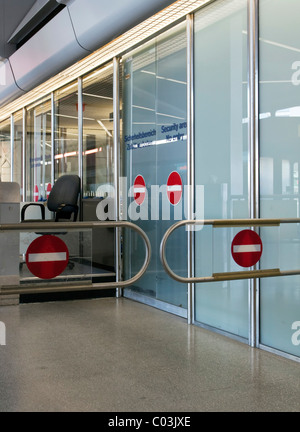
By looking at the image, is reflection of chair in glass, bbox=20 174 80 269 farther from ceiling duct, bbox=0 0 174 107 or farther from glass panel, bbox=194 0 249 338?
glass panel, bbox=194 0 249 338

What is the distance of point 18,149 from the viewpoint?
11445 millimetres

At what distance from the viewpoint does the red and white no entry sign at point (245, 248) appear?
3.43 m

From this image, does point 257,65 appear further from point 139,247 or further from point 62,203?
point 62,203

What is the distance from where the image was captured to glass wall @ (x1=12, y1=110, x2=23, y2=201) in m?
11.2

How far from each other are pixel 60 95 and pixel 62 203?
288 centimetres

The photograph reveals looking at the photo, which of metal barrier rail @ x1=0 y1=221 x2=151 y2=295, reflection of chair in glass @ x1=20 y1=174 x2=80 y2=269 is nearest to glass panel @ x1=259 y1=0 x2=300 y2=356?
metal barrier rail @ x1=0 y1=221 x2=151 y2=295

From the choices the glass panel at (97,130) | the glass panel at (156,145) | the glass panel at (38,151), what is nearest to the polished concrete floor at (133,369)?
the glass panel at (156,145)

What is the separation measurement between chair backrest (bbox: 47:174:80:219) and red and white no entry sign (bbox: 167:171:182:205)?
1.40m

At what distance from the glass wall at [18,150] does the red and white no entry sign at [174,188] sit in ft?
20.0

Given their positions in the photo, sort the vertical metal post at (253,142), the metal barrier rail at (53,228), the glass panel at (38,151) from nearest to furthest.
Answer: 1. the metal barrier rail at (53,228)
2. the vertical metal post at (253,142)
3. the glass panel at (38,151)

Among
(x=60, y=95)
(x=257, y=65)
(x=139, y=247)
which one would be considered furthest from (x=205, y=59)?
(x=60, y=95)

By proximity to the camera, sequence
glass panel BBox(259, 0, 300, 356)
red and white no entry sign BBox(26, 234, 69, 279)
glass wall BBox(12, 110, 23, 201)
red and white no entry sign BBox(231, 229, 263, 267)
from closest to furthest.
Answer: red and white no entry sign BBox(26, 234, 69, 279)
red and white no entry sign BBox(231, 229, 263, 267)
glass panel BBox(259, 0, 300, 356)
glass wall BBox(12, 110, 23, 201)

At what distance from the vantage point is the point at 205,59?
16.6ft

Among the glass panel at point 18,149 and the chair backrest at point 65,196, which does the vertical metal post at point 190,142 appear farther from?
the glass panel at point 18,149
